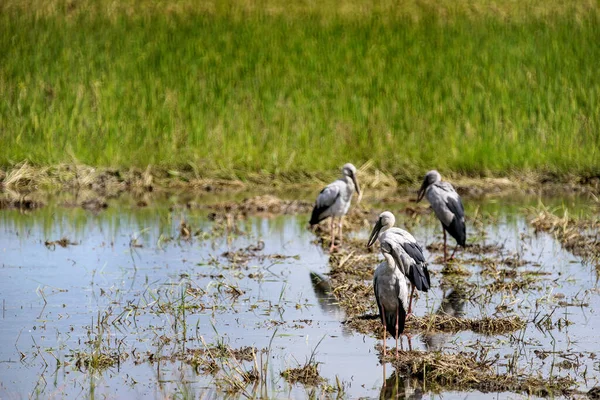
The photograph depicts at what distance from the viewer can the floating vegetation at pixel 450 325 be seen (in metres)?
8.95

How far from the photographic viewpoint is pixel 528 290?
35.2 ft

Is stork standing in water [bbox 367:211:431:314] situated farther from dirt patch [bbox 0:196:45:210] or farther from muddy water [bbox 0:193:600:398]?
dirt patch [bbox 0:196:45:210]

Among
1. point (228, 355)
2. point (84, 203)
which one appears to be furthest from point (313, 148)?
point (228, 355)

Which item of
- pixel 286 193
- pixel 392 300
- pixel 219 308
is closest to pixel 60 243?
pixel 219 308

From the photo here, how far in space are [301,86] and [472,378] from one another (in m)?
14.6

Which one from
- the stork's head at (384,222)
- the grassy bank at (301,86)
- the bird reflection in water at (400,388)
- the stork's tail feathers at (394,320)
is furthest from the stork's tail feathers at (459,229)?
the grassy bank at (301,86)

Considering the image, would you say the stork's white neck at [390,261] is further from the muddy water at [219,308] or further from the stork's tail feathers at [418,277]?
the muddy water at [219,308]

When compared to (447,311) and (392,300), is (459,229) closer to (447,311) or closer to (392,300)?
(447,311)

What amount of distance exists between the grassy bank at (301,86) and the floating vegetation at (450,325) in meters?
9.59

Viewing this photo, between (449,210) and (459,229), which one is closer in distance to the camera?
(459,229)

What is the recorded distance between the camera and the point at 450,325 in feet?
29.8

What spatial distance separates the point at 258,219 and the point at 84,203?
3018 mm

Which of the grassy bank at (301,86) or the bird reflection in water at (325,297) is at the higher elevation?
the grassy bank at (301,86)

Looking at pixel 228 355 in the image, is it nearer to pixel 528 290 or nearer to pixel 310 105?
pixel 528 290
